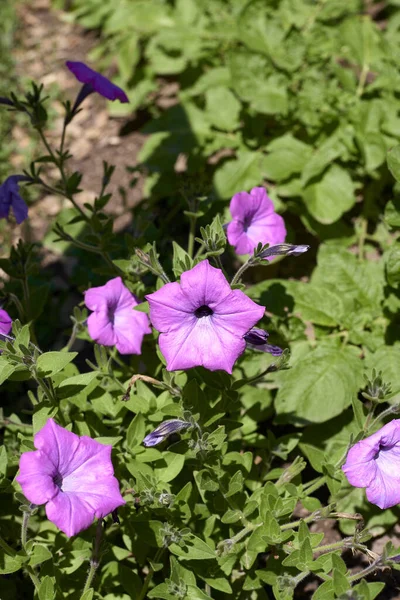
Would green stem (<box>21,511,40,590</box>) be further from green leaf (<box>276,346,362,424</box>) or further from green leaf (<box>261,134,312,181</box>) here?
green leaf (<box>261,134,312,181</box>)

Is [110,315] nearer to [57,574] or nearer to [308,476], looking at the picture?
[57,574]

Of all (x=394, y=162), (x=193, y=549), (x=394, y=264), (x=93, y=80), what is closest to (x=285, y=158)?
(x=394, y=162)

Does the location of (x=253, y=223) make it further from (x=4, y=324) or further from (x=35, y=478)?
(x=35, y=478)

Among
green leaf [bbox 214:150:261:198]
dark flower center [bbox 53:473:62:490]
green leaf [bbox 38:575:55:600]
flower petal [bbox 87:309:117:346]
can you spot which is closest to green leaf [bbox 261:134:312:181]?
green leaf [bbox 214:150:261:198]

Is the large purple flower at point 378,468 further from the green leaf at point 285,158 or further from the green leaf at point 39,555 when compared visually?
the green leaf at point 285,158

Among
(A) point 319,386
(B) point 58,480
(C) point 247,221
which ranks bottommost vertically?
(A) point 319,386

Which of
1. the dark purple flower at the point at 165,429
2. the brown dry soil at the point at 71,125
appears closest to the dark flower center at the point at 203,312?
the dark purple flower at the point at 165,429
